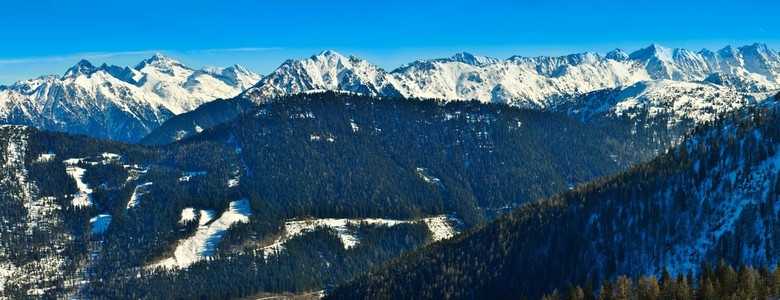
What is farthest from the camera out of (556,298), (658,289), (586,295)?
(556,298)

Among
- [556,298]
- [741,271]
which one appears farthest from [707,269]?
[556,298]

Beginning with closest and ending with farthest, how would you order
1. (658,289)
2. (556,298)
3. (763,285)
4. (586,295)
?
(763,285), (658,289), (586,295), (556,298)

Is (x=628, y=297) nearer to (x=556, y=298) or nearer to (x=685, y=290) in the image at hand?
(x=685, y=290)

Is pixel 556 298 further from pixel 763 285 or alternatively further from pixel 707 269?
pixel 763 285

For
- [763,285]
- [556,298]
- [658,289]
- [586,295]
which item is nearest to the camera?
[763,285]

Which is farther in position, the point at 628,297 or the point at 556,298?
the point at 556,298

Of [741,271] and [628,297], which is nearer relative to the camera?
[741,271]

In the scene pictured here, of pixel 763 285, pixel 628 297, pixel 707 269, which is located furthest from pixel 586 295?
pixel 763 285
